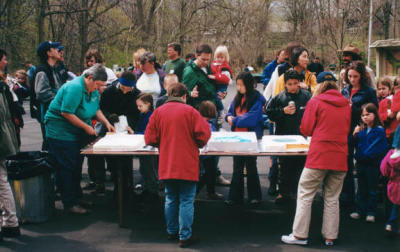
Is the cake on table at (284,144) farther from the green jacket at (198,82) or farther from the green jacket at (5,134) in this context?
the green jacket at (5,134)

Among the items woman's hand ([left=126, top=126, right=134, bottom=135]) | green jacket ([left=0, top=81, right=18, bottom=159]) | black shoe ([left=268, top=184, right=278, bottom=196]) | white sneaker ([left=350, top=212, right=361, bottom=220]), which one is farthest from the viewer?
black shoe ([left=268, top=184, right=278, bottom=196])

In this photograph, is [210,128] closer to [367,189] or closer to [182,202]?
[182,202]

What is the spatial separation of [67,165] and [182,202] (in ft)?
5.95

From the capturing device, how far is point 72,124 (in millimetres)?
5871

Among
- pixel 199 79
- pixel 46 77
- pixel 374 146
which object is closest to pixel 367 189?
pixel 374 146

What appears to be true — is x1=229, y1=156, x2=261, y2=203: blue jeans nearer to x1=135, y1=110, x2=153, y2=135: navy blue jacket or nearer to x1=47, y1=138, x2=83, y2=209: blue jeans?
x1=135, y1=110, x2=153, y2=135: navy blue jacket

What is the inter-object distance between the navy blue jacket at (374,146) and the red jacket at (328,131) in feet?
3.12

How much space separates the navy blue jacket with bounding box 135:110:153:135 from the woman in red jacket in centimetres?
230

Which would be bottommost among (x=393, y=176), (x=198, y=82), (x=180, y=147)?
(x=393, y=176)

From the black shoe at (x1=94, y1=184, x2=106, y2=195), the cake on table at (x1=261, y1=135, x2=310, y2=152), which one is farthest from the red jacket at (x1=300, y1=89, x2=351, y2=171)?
the black shoe at (x1=94, y1=184, x2=106, y2=195)

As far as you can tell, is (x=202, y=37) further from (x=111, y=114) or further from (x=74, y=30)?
(x=111, y=114)

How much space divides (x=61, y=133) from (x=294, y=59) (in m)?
3.32

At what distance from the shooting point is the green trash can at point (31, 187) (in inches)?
224

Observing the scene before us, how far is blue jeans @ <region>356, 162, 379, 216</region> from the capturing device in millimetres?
5691
